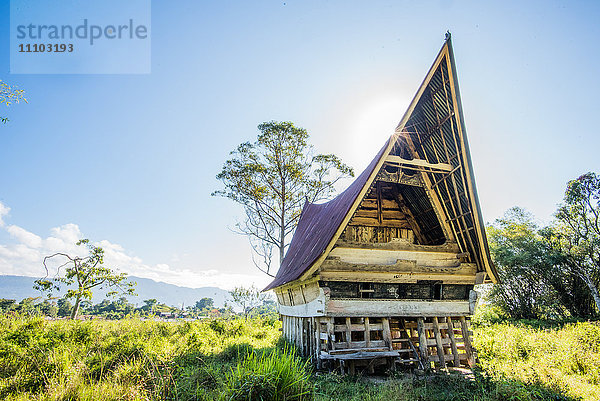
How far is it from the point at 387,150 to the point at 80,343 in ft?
37.3

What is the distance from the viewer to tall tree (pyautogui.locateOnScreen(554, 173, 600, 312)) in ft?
71.2

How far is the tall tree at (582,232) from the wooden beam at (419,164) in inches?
831

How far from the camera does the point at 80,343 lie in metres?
10.0

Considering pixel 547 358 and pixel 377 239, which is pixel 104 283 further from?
pixel 547 358

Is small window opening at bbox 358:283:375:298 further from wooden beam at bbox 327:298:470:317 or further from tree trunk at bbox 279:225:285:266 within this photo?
tree trunk at bbox 279:225:285:266

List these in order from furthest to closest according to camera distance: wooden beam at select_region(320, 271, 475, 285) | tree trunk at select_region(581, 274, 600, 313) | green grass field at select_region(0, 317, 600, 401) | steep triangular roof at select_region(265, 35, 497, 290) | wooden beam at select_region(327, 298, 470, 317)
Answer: tree trunk at select_region(581, 274, 600, 313) → wooden beam at select_region(320, 271, 475, 285) → wooden beam at select_region(327, 298, 470, 317) → steep triangular roof at select_region(265, 35, 497, 290) → green grass field at select_region(0, 317, 600, 401)

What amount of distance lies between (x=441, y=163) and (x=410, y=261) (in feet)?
9.72

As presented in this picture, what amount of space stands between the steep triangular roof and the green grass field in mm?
2704

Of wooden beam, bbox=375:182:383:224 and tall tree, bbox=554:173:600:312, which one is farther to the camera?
tall tree, bbox=554:173:600:312

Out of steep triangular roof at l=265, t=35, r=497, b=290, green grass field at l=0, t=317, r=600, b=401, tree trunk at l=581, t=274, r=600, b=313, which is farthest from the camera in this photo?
tree trunk at l=581, t=274, r=600, b=313

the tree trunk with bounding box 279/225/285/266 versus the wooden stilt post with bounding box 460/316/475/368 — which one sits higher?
the tree trunk with bounding box 279/225/285/266

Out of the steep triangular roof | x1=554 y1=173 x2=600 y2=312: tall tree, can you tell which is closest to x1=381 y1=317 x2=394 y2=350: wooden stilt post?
the steep triangular roof

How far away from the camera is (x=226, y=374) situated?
172 inches

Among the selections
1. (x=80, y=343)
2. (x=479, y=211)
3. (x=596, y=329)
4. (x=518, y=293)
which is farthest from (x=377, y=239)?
(x=518, y=293)
